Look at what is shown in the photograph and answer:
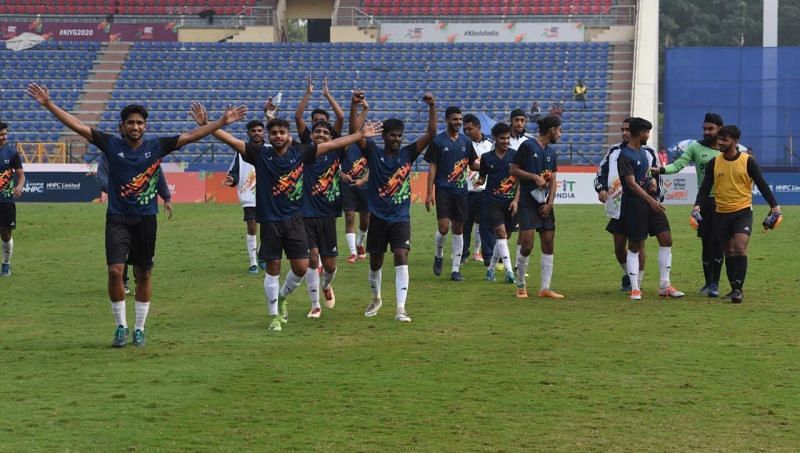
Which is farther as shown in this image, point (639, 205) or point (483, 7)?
point (483, 7)

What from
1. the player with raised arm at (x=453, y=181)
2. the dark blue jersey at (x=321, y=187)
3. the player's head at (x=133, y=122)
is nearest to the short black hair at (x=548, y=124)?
the dark blue jersey at (x=321, y=187)

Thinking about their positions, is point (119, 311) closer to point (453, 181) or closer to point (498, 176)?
point (498, 176)

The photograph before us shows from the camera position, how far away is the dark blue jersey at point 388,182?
13.4 meters

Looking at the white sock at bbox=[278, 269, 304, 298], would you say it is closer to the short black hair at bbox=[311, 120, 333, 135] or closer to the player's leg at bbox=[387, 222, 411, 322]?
the player's leg at bbox=[387, 222, 411, 322]

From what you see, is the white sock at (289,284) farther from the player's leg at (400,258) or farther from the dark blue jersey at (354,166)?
the dark blue jersey at (354,166)

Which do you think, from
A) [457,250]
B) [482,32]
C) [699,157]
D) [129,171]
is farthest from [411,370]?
[482,32]

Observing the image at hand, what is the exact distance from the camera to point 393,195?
13.5m

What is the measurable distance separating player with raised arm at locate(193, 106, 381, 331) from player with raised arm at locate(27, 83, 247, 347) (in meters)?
1.05

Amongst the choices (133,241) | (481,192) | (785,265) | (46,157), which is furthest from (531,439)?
(46,157)

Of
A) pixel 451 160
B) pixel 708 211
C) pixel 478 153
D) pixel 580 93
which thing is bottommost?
pixel 708 211

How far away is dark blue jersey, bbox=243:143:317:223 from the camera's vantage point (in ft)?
41.4

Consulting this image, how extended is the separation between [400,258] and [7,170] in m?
7.49

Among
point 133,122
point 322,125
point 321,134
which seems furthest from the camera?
point 322,125

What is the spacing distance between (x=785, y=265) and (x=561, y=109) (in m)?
28.9
